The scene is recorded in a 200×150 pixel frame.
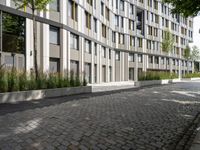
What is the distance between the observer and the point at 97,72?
106 feet

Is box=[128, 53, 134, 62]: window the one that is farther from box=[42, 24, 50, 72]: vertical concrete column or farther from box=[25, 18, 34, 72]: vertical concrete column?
box=[25, 18, 34, 72]: vertical concrete column

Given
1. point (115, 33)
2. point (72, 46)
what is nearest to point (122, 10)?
point (115, 33)

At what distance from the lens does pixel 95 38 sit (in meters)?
31.6

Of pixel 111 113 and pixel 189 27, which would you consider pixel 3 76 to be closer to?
pixel 111 113

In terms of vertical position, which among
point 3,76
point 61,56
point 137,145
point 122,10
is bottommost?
point 137,145

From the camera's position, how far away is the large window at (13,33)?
1748 centimetres

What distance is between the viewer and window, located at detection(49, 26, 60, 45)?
71.5 feet

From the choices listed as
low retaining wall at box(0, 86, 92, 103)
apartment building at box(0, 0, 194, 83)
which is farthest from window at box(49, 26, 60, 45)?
low retaining wall at box(0, 86, 92, 103)

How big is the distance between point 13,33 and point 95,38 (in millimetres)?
14764

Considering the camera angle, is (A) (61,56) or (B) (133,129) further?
(A) (61,56)

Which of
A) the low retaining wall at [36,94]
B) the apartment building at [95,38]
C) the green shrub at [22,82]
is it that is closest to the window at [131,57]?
the apartment building at [95,38]

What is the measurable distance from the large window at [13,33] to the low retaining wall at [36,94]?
5.88 metres

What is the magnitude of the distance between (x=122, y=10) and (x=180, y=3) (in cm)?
3275

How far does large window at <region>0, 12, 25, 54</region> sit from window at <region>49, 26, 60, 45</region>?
3252 mm
